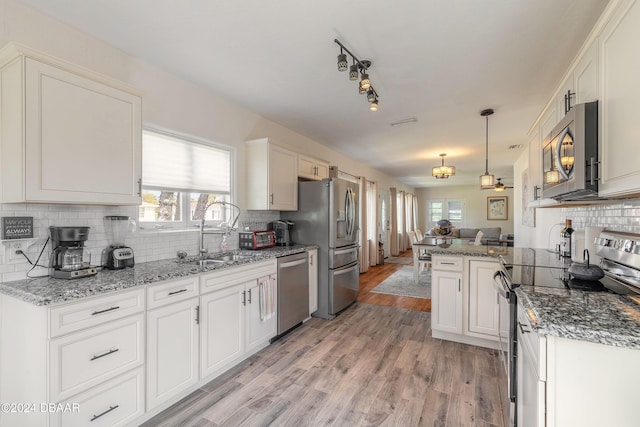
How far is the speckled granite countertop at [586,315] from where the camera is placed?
916 millimetres

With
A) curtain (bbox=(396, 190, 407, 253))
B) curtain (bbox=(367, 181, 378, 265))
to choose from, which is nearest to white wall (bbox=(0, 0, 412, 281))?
curtain (bbox=(367, 181, 378, 265))

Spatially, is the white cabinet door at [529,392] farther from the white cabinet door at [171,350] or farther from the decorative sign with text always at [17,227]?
the decorative sign with text always at [17,227]

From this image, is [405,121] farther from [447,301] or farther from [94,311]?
[94,311]

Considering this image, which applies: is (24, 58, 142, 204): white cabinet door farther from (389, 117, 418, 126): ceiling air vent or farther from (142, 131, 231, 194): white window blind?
(389, 117, 418, 126): ceiling air vent

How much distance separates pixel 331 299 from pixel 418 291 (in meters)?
1.97

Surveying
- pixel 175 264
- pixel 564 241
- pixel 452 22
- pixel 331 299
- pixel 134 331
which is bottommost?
pixel 331 299

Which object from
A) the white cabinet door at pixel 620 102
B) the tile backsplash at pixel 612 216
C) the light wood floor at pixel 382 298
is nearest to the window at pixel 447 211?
the light wood floor at pixel 382 298

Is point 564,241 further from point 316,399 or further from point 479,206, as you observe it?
point 479,206

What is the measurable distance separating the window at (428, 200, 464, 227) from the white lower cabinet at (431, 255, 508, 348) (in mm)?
9440

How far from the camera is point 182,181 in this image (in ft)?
8.98

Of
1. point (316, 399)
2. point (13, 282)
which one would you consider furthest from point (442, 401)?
point (13, 282)

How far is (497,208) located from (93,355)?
12.1 meters

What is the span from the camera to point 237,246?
318 cm

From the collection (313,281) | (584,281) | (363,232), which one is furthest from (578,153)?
(363,232)
